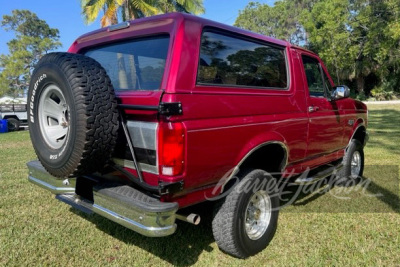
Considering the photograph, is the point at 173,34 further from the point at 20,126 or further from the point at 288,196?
the point at 20,126

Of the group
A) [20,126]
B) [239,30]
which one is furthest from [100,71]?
[20,126]

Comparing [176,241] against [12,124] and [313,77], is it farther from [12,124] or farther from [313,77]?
[12,124]

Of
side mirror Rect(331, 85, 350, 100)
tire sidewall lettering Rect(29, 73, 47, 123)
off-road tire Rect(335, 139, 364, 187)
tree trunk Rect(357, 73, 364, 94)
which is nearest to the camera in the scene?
tire sidewall lettering Rect(29, 73, 47, 123)

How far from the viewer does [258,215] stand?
10.2ft

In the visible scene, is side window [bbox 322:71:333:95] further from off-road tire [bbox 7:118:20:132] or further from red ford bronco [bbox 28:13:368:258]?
off-road tire [bbox 7:118:20:132]

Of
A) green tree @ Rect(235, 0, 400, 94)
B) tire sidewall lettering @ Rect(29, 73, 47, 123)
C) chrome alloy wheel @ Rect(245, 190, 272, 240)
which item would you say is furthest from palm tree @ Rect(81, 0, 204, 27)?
green tree @ Rect(235, 0, 400, 94)

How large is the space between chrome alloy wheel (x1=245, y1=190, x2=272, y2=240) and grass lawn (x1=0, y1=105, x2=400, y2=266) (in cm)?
20

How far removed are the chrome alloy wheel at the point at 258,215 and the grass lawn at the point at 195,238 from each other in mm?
204

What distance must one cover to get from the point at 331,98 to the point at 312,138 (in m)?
0.73

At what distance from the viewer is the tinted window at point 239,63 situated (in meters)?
2.57

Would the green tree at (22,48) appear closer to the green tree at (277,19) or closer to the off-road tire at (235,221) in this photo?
the green tree at (277,19)

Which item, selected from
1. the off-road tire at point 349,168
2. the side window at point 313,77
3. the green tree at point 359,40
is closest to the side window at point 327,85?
the side window at point 313,77

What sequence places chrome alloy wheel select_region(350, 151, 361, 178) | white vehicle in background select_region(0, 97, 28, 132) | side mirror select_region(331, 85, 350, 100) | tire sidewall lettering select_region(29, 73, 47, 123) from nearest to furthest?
1. tire sidewall lettering select_region(29, 73, 47, 123)
2. side mirror select_region(331, 85, 350, 100)
3. chrome alloy wheel select_region(350, 151, 361, 178)
4. white vehicle in background select_region(0, 97, 28, 132)

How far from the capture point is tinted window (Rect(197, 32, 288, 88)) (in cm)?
257
